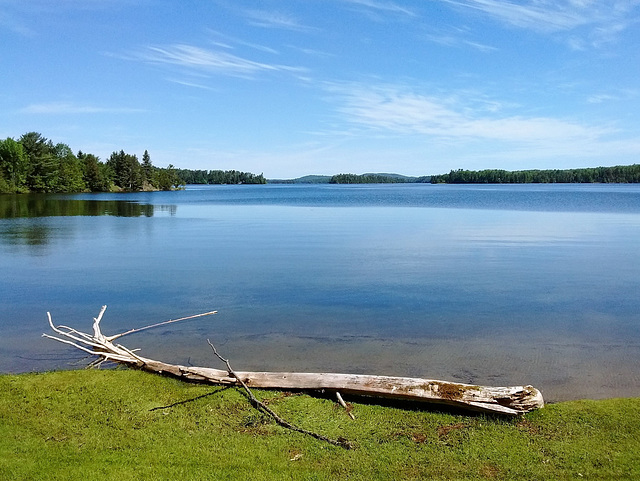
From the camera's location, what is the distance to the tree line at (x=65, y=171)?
91.6m

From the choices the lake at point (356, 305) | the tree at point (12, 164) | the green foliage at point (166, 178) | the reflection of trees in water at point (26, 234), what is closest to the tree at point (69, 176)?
the tree at point (12, 164)

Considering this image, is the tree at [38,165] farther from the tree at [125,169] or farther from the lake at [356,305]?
the lake at [356,305]

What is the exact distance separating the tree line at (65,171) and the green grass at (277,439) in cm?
9545

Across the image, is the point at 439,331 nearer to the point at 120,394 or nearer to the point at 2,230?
the point at 120,394

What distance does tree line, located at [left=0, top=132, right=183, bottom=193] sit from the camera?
91.6 metres

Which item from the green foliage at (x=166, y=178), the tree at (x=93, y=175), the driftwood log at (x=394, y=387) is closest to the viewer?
the driftwood log at (x=394, y=387)

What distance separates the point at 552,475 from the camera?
5.15m

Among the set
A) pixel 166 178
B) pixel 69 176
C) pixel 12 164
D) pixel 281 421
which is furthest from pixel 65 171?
pixel 281 421

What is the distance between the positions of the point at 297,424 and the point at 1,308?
9.67m

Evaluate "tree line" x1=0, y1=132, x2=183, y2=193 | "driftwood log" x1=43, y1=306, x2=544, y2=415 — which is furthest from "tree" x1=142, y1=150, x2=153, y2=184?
"driftwood log" x1=43, y1=306, x2=544, y2=415

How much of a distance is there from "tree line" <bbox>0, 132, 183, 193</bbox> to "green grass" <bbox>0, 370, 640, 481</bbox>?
95.5 metres

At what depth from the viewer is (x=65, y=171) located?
10744cm

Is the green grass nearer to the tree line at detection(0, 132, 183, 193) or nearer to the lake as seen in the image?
the lake

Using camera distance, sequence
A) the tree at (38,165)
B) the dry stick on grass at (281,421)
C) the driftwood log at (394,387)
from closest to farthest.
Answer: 1. the dry stick on grass at (281,421)
2. the driftwood log at (394,387)
3. the tree at (38,165)
